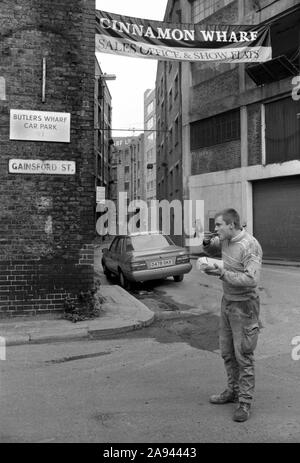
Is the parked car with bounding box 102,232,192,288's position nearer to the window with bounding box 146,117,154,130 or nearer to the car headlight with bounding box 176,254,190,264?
the car headlight with bounding box 176,254,190,264

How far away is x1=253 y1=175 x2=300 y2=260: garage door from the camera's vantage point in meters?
20.0

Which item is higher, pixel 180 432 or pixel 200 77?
pixel 200 77

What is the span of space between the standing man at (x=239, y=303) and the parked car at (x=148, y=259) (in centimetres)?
791

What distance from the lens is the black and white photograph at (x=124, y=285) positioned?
4203 millimetres

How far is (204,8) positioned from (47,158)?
20207 mm

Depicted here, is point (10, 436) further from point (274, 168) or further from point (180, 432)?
point (274, 168)

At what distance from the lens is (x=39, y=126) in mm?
A: 8602

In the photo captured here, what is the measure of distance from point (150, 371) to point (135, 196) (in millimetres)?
82559

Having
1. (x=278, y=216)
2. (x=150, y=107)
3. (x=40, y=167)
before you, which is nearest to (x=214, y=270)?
(x=40, y=167)

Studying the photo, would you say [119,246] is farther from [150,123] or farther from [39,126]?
[150,123]

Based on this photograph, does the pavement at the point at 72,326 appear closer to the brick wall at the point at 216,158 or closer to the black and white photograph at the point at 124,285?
the black and white photograph at the point at 124,285

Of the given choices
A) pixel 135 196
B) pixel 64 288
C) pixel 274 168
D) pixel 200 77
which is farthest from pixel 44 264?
pixel 135 196

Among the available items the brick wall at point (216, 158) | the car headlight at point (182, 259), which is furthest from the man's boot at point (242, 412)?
the brick wall at point (216, 158)

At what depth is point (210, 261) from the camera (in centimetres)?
422
